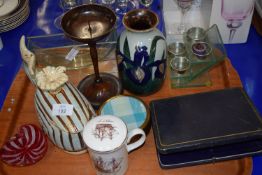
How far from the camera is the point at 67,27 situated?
0.71m

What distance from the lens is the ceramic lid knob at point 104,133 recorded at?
0.58 m

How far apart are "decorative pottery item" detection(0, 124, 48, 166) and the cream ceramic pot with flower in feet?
0.20

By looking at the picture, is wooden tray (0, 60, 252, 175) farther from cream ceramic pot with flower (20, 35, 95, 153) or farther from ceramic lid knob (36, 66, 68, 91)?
ceramic lid knob (36, 66, 68, 91)

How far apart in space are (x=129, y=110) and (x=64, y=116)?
0.50ft

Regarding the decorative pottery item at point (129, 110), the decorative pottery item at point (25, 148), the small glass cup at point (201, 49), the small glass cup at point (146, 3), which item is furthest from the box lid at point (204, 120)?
the small glass cup at point (146, 3)

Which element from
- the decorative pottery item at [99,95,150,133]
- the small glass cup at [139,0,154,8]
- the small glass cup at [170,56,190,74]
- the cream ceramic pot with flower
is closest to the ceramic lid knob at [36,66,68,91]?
the cream ceramic pot with flower

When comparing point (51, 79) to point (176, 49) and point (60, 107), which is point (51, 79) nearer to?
point (60, 107)

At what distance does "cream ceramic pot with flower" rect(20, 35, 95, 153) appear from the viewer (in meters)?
0.63

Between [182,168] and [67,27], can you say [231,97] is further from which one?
[67,27]

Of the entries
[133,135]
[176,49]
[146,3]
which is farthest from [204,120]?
[146,3]

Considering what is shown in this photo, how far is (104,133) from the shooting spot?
0.59 meters

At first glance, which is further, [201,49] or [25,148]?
[201,49]

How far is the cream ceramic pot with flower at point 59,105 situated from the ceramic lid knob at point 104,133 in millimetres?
47

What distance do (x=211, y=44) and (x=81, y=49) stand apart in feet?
1.10
